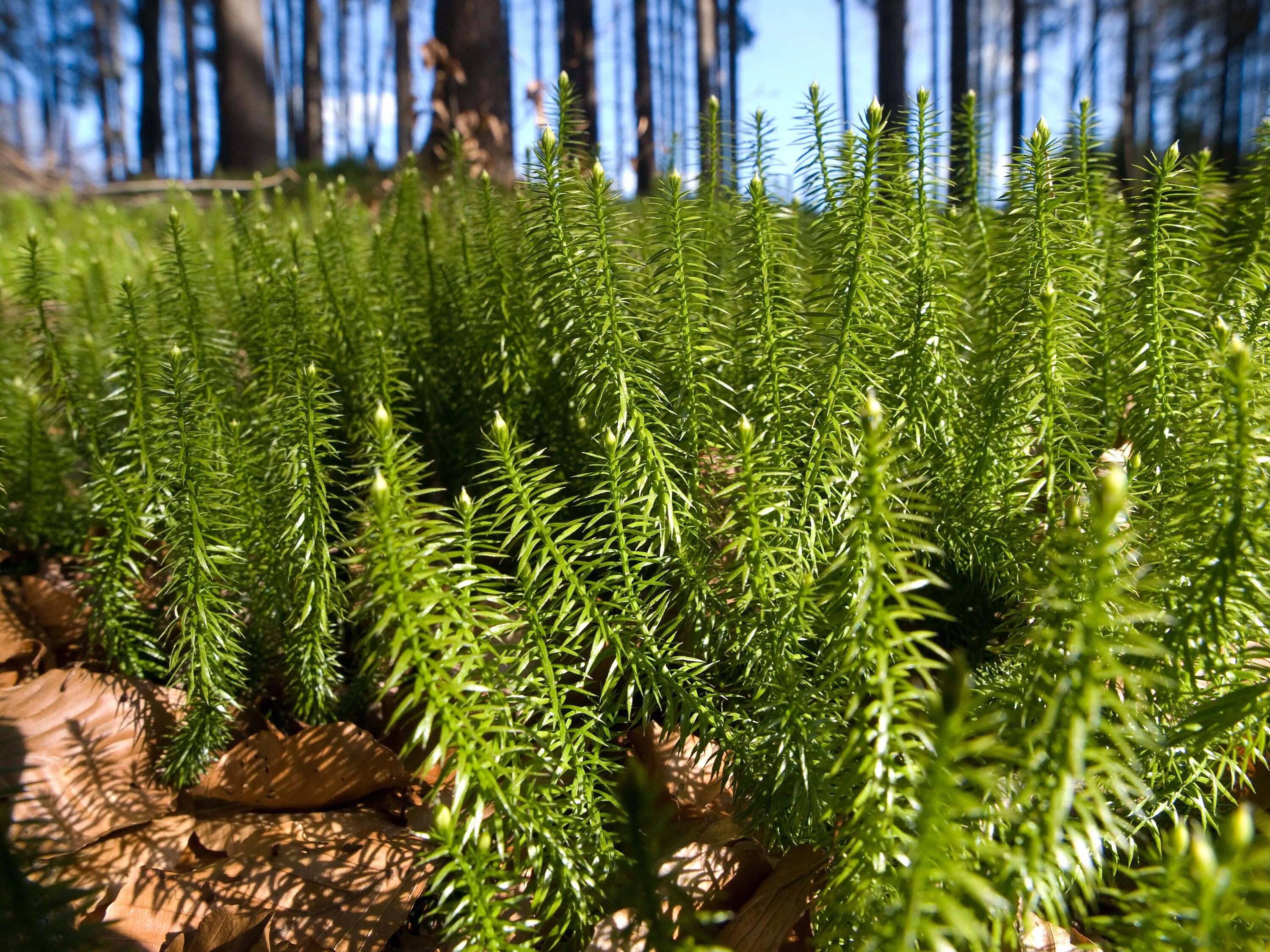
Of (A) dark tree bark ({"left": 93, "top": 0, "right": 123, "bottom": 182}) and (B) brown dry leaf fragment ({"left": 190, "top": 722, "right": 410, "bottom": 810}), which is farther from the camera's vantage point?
(A) dark tree bark ({"left": 93, "top": 0, "right": 123, "bottom": 182})

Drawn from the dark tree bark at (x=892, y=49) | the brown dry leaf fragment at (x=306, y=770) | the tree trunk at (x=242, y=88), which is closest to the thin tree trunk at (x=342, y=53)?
the tree trunk at (x=242, y=88)

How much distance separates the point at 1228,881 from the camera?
0.66 metres

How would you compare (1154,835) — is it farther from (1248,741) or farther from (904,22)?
(904,22)

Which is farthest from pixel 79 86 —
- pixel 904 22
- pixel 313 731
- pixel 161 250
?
pixel 313 731

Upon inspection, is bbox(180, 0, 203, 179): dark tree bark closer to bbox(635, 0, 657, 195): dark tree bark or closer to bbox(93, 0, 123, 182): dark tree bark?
bbox(93, 0, 123, 182): dark tree bark

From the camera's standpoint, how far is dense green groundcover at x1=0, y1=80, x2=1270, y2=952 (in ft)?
3.03

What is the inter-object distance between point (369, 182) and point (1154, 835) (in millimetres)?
7416

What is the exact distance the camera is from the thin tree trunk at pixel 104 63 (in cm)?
2228

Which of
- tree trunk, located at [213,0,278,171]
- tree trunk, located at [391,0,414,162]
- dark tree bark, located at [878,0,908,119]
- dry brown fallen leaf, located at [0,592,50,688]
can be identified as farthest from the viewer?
tree trunk, located at [391,0,414,162]

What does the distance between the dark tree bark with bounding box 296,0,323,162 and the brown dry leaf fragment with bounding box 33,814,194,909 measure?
53.0 feet

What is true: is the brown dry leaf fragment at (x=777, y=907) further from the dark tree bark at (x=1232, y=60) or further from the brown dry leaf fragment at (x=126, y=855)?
the dark tree bark at (x=1232, y=60)

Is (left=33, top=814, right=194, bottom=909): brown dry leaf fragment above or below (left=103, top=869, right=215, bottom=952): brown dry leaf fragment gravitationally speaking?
above

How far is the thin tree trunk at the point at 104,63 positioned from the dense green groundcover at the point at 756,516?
83.0 ft

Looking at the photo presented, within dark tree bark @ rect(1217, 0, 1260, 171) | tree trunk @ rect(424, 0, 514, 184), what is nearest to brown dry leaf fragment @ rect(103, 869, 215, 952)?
tree trunk @ rect(424, 0, 514, 184)
